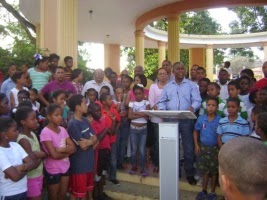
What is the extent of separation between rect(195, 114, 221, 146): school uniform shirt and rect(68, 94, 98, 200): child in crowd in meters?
1.48

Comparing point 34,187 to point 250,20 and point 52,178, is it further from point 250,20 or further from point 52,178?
point 250,20

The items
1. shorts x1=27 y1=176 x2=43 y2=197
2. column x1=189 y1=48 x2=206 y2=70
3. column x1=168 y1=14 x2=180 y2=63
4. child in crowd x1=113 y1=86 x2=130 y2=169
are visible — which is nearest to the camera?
shorts x1=27 y1=176 x2=43 y2=197

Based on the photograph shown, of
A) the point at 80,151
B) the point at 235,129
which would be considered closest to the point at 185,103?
the point at 235,129

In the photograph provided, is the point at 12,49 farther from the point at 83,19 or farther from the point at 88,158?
the point at 83,19

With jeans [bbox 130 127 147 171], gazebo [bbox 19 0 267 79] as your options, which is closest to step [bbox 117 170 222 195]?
jeans [bbox 130 127 147 171]

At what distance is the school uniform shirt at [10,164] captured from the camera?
324 cm

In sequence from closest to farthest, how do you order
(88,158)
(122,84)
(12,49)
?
(88,158), (122,84), (12,49)

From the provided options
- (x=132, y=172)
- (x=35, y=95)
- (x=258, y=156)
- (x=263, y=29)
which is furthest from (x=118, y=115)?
(x=263, y=29)

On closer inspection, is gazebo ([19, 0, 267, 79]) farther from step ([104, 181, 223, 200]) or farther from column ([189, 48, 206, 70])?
step ([104, 181, 223, 200])

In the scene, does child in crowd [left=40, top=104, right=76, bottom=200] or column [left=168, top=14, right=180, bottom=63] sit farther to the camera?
column [left=168, top=14, right=180, bottom=63]

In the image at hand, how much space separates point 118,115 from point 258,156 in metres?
4.01

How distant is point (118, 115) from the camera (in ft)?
17.6

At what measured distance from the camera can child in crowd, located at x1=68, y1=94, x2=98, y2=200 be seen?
170 inches

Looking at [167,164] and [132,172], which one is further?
[132,172]
